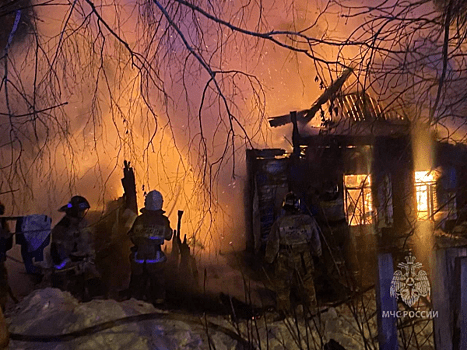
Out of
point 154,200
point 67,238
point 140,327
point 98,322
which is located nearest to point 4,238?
point 67,238

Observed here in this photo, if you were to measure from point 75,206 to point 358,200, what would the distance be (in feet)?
10.2

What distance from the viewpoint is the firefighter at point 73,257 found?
4160 mm

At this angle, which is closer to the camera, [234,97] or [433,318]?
[433,318]

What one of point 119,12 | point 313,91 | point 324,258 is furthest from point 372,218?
point 119,12

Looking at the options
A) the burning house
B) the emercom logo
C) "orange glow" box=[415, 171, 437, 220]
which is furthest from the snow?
"orange glow" box=[415, 171, 437, 220]

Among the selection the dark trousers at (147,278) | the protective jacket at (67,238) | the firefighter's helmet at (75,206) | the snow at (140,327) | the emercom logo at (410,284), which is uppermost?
the firefighter's helmet at (75,206)

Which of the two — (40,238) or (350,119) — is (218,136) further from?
(40,238)

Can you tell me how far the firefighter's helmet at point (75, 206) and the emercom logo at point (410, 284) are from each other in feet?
10.3

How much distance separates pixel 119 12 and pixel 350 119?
105 inches

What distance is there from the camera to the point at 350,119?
13.8 feet

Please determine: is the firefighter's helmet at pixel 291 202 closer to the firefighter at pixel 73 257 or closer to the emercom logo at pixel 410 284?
the emercom logo at pixel 410 284

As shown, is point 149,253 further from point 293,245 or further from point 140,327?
point 293,245

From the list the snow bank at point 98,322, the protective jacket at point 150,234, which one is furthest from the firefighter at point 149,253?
the snow bank at point 98,322

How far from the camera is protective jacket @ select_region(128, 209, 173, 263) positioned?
13.8ft
